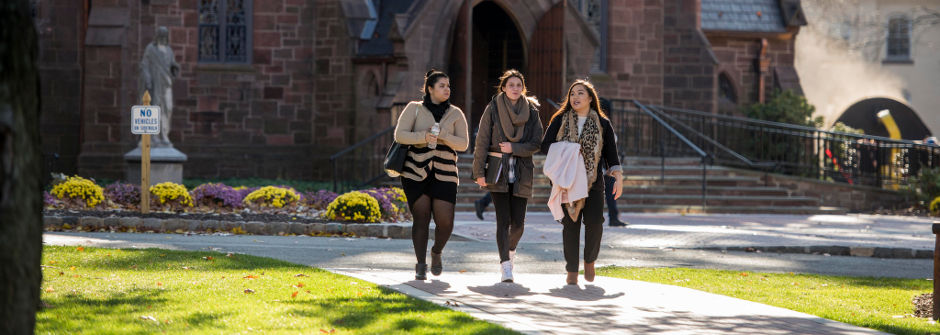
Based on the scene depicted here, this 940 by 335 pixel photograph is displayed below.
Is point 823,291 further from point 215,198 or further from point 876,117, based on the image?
point 876,117

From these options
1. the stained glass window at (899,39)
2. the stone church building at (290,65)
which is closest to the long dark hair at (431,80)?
the stone church building at (290,65)

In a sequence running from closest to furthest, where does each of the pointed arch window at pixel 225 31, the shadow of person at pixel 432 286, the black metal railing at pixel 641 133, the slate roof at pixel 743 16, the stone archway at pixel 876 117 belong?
the shadow of person at pixel 432 286, the black metal railing at pixel 641 133, the pointed arch window at pixel 225 31, the slate roof at pixel 743 16, the stone archway at pixel 876 117

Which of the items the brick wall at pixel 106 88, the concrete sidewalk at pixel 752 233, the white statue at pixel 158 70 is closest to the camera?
the concrete sidewalk at pixel 752 233

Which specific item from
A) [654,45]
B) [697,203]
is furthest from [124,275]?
[654,45]

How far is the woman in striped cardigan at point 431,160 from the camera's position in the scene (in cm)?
930

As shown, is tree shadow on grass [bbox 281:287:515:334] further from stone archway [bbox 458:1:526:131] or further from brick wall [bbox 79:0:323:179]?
brick wall [bbox 79:0:323:179]

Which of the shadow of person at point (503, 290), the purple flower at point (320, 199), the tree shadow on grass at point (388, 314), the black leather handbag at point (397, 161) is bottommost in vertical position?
the shadow of person at point (503, 290)

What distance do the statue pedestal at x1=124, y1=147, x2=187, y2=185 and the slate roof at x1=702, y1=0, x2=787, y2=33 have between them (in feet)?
50.4

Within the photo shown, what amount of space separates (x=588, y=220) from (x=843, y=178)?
56.4ft

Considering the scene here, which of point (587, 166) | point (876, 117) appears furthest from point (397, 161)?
point (876, 117)

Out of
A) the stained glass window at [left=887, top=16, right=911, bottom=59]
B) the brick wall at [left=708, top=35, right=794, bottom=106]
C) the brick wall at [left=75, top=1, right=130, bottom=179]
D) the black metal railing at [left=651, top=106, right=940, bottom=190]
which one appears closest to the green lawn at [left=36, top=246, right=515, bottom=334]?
the brick wall at [left=75, top=1, right=130, bottom=179]

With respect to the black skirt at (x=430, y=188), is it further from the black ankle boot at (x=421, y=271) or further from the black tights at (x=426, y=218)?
the black ankle boot at (x=421, y=271)

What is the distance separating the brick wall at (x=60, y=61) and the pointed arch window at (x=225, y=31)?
2.53 meters

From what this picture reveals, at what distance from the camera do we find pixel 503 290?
29.4ft
